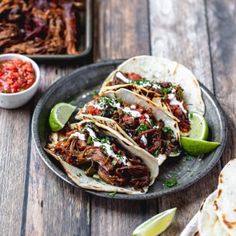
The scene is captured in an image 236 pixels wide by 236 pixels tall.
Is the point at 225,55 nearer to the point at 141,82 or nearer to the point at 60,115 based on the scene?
the point at 141,82

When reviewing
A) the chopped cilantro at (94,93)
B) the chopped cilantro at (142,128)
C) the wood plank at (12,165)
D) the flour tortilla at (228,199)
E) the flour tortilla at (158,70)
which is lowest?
the wood plank at (12,165)

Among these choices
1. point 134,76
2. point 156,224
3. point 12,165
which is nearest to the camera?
point 156,224

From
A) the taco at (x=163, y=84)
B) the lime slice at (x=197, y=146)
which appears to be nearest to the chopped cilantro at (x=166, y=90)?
the taco at (x=163, y=84)

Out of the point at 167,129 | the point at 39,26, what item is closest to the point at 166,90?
the point at 167,129

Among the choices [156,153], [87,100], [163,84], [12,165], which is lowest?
[12,165]

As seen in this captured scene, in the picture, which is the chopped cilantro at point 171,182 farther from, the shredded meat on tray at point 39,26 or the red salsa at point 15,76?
the shredded meat on tray at point 39,26

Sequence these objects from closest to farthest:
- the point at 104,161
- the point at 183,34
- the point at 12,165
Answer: the point at 104,161 → the point at 12,165 → the point at 183,34
